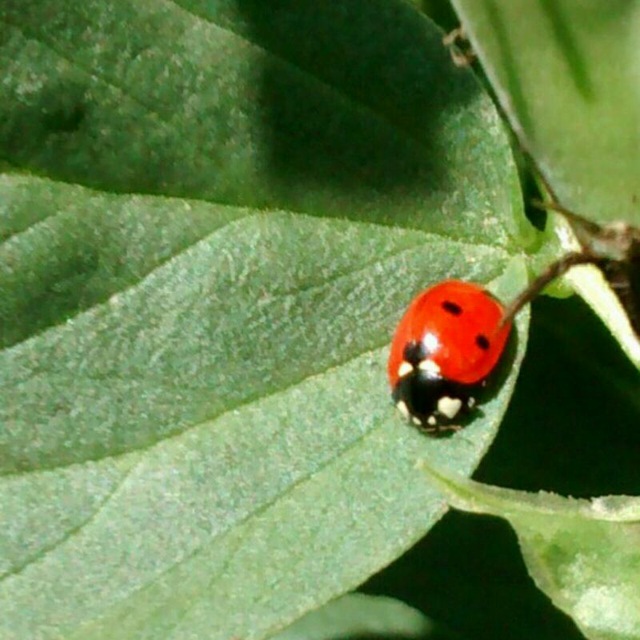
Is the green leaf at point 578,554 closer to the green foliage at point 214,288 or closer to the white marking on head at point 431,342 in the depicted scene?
the green foliage at point 214,288

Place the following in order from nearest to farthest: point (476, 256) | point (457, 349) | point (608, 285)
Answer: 1. point (608, 285)
2. point (476, 256)
3. point (457, 349)

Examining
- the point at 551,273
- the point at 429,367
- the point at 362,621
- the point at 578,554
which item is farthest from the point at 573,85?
the point at 362,621

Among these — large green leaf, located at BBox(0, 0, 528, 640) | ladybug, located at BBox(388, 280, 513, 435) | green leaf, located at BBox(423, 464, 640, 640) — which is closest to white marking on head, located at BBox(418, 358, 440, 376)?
ladybug, located at BBox(388, 280, 513, 435)

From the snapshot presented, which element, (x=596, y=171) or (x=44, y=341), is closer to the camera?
(x=596, y=171)

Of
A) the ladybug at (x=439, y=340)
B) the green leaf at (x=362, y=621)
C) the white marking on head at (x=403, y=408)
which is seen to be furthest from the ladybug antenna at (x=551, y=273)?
the green leaf at (x=362, y=621)

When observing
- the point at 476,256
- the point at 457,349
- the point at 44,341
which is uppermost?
the point at 44,341

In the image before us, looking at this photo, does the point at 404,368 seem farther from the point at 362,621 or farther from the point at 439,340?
the point at 362,621

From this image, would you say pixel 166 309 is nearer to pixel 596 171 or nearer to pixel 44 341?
pixel 44 341

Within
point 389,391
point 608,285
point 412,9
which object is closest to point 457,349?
point 389,391

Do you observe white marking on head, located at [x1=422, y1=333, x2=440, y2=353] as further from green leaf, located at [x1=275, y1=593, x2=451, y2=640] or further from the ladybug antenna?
green leaf, located at [x1=275, y1=593, x2=451, y2=640]
